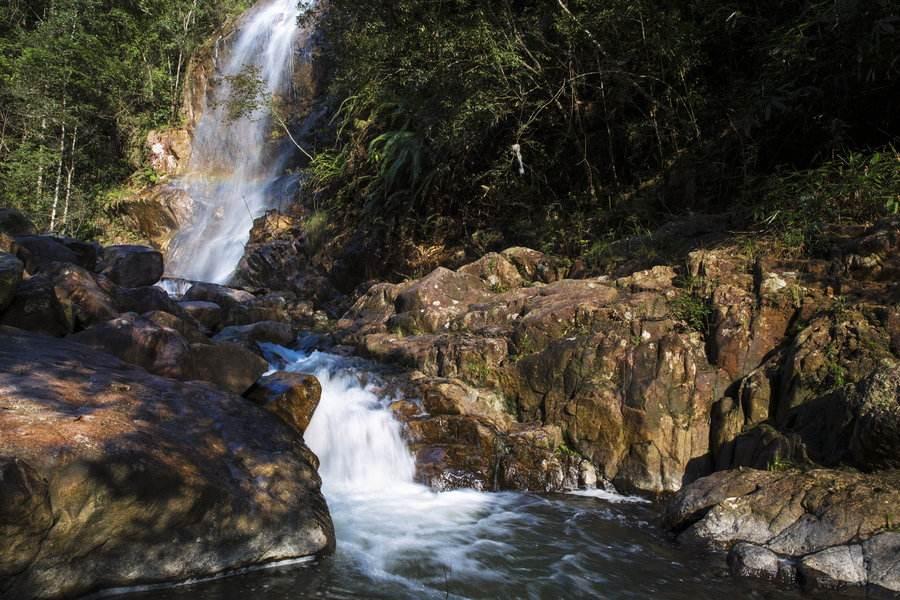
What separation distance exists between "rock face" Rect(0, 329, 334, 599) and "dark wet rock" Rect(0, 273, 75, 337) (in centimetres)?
169

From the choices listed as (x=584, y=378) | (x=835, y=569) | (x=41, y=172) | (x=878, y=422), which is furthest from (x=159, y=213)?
(x=835, y=569)

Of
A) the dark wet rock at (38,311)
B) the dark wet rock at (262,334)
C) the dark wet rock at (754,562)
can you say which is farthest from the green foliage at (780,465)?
the dark wet rock at (38,311)

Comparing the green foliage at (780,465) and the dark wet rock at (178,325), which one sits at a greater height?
the dark wet rock at (178,325)

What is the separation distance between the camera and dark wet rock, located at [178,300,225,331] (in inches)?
418

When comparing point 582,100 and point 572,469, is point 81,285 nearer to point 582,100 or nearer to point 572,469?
point 572,469

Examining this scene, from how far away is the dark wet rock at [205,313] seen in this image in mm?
10609

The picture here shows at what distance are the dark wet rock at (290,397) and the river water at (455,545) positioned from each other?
68 cm

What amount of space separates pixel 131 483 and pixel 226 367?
8.17ft

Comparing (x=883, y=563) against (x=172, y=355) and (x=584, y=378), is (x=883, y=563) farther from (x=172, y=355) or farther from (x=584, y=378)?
(x=172, y=355)

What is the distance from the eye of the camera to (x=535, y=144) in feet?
38.3

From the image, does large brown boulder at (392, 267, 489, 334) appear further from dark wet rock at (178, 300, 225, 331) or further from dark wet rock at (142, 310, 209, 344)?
dark wet rock at (178, 300, 225, 331)

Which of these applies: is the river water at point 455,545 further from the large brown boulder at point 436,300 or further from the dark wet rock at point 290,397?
the large brown boulder at point 436,300

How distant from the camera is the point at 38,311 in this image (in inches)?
271

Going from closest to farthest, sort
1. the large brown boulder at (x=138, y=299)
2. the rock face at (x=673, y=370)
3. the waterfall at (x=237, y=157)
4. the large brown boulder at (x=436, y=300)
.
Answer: the rock face at (x=673, y=370) < the large brown boulder at (x=138, y=299) < the large brown boulder at (x=436, y=300) < the waterfall at (x=237, y=157)
